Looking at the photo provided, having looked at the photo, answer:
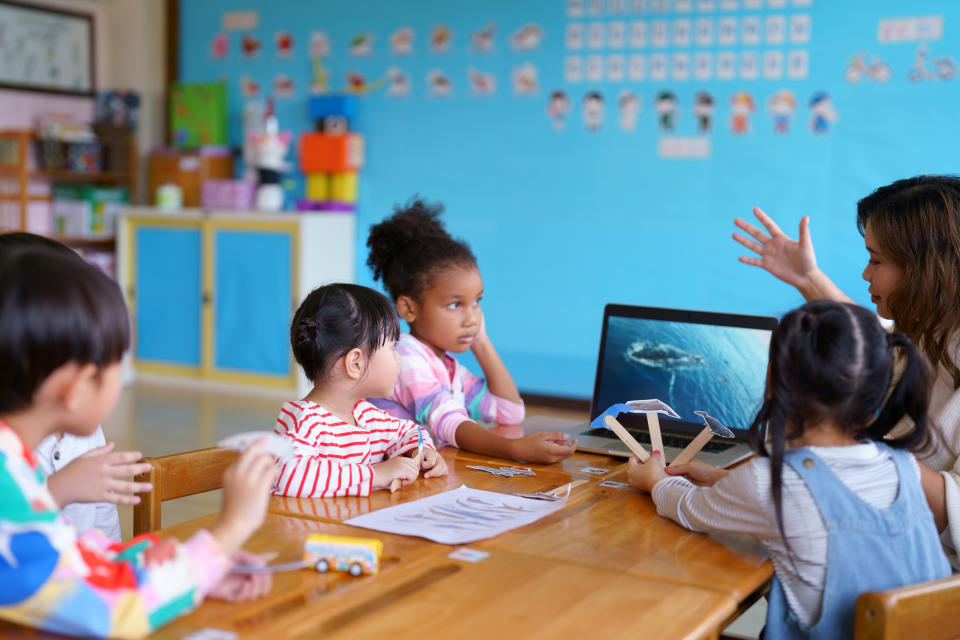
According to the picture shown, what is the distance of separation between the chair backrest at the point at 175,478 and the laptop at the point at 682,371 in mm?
696

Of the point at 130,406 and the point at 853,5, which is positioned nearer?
the point at 853,5

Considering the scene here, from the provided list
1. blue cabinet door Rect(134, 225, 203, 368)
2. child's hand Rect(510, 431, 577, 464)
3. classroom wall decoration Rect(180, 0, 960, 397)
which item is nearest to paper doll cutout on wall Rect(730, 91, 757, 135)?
classroom wall decoration Rect(180, 0, 960, 397)

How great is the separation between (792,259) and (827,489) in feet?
2.84

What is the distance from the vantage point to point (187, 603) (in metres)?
1.00

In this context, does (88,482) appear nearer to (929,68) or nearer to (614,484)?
(614,484)

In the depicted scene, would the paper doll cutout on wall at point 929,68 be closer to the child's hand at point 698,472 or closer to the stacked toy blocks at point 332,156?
the stacked toy blocks at point 332,156

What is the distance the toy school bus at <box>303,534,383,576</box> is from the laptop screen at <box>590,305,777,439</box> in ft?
3.28

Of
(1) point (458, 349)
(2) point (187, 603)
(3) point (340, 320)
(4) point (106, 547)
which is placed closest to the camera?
(2) point (187, 603)

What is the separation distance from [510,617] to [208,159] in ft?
17.1

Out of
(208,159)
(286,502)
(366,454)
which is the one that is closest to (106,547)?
(286,502)

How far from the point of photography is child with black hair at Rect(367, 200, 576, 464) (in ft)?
6.20

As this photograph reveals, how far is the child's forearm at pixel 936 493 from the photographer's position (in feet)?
4.88

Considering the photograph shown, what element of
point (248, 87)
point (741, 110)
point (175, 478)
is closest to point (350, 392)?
point (175, 478)

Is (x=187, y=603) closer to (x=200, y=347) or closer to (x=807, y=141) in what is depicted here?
(x=807, y=141)
